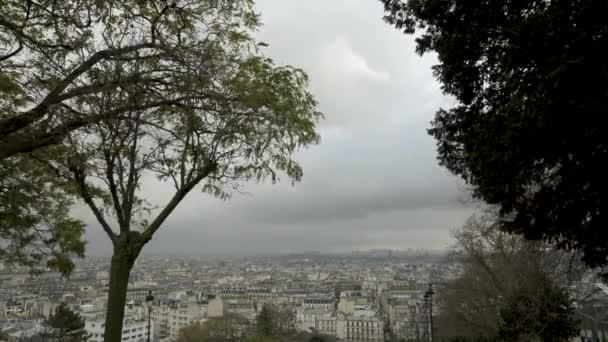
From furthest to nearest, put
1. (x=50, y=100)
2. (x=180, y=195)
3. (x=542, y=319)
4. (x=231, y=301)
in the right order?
(x=231, y=301), (x=542, y=319), (x=180, y=195), (x=50, y=100)

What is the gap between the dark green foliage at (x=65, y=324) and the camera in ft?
66.4

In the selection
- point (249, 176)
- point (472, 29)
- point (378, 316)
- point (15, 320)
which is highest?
point (472, 29)

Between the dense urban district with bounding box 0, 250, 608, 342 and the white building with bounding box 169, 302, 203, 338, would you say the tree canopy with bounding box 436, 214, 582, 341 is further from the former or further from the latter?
the white building with bounding box 169, 302, 203, 338

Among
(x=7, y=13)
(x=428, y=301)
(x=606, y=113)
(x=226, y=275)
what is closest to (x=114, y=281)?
(x=7, y=13)

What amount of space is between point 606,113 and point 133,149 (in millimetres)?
5356

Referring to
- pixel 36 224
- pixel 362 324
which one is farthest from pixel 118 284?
pixel 362 324

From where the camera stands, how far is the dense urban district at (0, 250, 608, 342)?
12352mm

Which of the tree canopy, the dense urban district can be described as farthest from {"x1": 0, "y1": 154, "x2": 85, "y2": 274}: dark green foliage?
the tree canopy

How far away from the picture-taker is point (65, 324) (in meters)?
21.0

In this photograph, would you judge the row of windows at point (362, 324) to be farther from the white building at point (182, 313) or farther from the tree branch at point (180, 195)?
the tree branch at point (180, 195)

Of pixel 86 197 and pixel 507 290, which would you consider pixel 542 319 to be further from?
pixel 86 197

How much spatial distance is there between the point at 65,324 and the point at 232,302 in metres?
39.8

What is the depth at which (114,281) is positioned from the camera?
434 cm

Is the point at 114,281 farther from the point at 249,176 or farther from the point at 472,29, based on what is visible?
the point at 472,29
